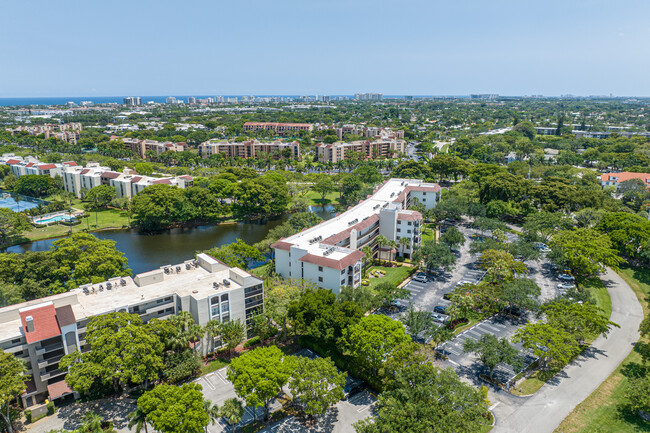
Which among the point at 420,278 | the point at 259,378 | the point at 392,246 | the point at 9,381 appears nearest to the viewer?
the point at 9,381

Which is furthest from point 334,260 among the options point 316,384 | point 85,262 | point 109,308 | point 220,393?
point 85,262

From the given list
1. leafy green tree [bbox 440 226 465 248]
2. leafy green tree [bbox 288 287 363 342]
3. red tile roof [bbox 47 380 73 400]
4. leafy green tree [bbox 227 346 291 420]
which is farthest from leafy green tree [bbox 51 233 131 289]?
leafy green tree [bbox 440 226 465 248]

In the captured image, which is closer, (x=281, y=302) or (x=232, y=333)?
(x=232, y=333)

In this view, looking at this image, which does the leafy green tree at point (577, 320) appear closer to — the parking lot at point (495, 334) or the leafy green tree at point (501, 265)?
the parking lot at point (495, 334)

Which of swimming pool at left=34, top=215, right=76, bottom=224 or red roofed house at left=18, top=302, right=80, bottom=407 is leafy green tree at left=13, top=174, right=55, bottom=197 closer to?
swimming pool at left=34, top=215, right=76, bottom=224

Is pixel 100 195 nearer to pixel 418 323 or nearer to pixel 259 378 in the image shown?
pixel 259 378

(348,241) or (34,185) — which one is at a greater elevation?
(34,185)
